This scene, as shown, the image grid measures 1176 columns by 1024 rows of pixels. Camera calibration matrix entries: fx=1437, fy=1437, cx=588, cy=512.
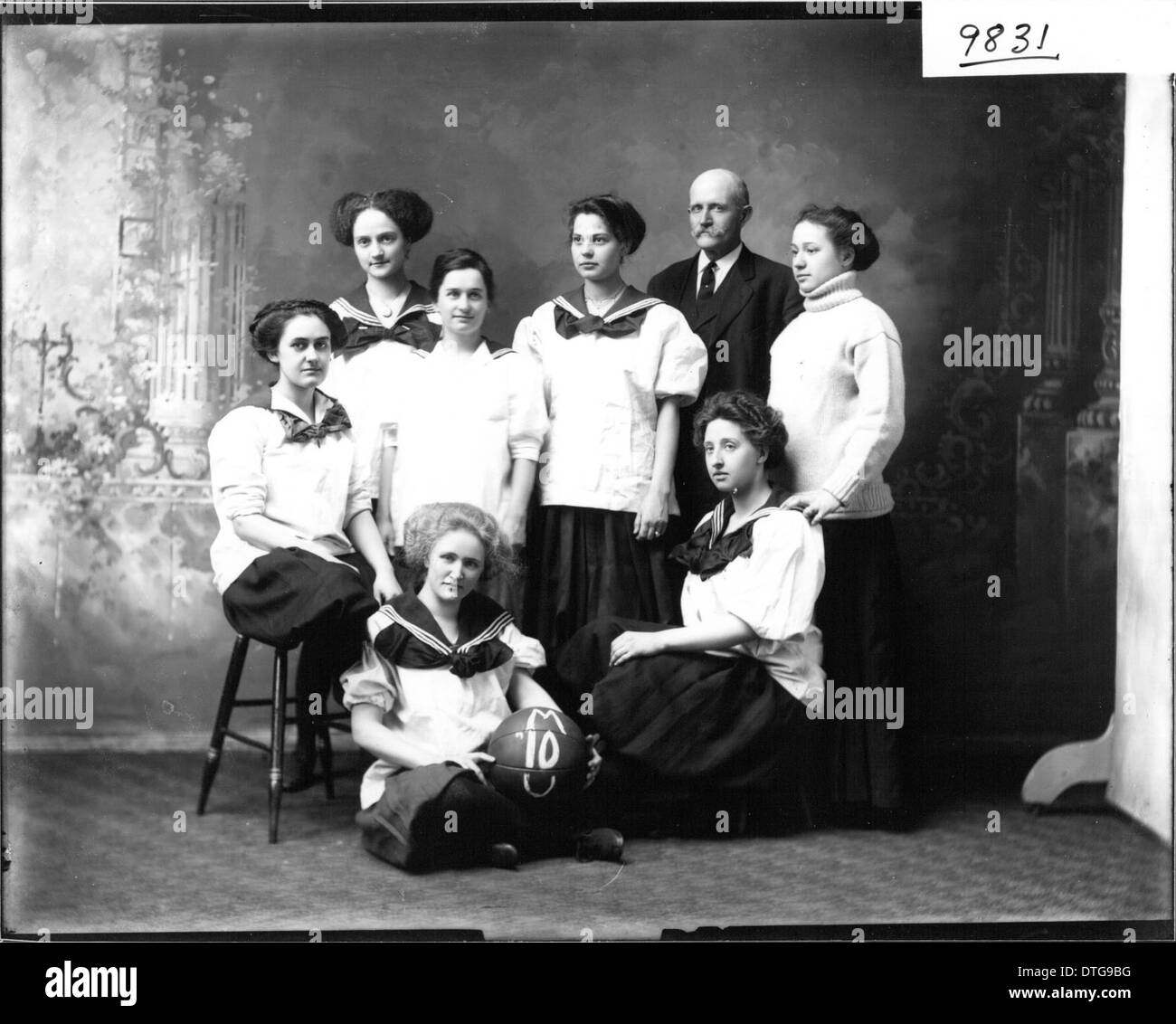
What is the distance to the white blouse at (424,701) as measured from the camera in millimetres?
4129

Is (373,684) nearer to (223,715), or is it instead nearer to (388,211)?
(223,715)

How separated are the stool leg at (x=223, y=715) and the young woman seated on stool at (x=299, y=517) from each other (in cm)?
6

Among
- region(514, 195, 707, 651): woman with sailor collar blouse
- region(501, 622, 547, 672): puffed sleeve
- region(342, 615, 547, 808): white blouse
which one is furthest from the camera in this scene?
region(514, 195, 707, 651): woman with sailor collar blouse

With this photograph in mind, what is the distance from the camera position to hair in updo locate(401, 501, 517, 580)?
166 inches

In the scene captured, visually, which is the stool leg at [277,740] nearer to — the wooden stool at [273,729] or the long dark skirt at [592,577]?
the wooden stool at [273,729]

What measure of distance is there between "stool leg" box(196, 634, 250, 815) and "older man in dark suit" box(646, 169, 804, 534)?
54.9 inches

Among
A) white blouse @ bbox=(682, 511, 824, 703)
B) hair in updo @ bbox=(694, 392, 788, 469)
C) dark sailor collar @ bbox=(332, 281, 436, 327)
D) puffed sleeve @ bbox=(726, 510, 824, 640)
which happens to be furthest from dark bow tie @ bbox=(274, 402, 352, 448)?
puffed sleeve @ bbox=(726, 510, 824, 640)

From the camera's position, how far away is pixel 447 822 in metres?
4.02

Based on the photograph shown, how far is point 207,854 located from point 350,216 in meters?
1.95

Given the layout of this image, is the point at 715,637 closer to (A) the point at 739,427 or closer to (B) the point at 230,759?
(A) the point at 739,427

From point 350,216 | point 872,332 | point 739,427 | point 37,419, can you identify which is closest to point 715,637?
point 739,427

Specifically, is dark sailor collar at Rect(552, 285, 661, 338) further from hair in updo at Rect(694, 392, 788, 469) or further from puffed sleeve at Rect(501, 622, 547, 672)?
puffed sleeve at Rect(501, 622, 547, 672)

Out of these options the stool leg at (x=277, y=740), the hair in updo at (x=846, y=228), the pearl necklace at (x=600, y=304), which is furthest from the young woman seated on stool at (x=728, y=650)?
the stool leg at (x=277, y=740)

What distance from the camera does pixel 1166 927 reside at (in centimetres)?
427
